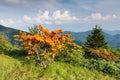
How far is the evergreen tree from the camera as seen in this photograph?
127ft

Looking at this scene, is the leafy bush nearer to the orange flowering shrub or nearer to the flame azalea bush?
the orange flowering shrub

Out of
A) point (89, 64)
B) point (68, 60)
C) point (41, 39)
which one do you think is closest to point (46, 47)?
point (41, 39)

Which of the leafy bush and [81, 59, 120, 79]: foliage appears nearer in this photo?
[81, 59, 120, 79]: foliage

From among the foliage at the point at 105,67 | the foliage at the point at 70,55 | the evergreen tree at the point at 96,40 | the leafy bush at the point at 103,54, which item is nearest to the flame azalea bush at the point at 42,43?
the foliage at the point at 70,55

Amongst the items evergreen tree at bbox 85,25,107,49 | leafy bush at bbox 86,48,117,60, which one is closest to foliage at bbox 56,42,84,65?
leafy bush at bbox 86,48,117,60

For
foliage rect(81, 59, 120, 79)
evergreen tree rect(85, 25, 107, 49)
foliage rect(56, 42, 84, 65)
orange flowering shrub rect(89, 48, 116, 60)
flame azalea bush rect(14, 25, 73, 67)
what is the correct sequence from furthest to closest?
evergreen tree rect(85, 25, 107, 49) < orange flowering shrub rect(89, 48, 116, 60) < foliage rect(56, 42, 84, 65) < foliage rect(81, 59, 120, 79) < flame azalea bush rect(14, 25, 73, 67)

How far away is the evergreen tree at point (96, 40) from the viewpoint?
3883cm

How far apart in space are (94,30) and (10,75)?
115ft

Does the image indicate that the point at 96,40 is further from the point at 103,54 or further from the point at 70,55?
the point at 70,55

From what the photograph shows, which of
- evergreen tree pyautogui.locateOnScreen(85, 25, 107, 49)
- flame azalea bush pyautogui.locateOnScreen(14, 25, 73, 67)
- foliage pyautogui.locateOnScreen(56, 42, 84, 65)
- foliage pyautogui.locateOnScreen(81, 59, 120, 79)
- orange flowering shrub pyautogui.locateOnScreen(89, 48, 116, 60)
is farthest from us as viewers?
evergreen tree pyautogui.locateOnScreen(85, 25, 107, 49)

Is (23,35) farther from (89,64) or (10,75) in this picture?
(10,75)

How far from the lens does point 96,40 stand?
39.5 meters

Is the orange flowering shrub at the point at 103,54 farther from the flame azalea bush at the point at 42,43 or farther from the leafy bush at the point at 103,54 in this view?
the flame azalea bush at the point at 42,43

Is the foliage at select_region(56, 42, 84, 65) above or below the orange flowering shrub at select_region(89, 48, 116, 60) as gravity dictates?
above
